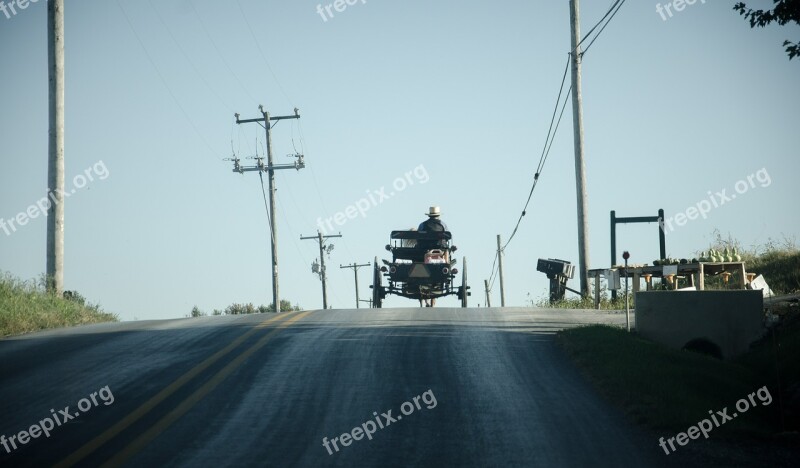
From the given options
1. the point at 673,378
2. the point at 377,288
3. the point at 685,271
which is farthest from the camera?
the point at 377,288

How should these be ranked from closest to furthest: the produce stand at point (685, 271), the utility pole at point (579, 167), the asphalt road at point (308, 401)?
the asphalt road at point (308, 401), the produce stand at point (685, 271), the utility pole at point (579, 167)

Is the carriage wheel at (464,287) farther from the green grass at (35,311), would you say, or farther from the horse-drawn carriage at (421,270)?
the green grass at (35,311)

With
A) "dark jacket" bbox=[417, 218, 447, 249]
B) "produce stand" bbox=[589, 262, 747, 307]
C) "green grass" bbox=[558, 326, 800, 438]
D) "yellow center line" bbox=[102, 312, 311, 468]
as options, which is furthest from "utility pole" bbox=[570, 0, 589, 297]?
"yellow center line" bbox=[102, 312, 311, 468]

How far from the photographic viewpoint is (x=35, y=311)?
1806cm

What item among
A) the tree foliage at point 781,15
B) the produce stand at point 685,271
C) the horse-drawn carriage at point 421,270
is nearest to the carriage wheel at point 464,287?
the horse-drawn carriage at point 421,270

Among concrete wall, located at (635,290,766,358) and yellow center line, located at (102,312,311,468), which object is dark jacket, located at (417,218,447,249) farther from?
concrete wall, located at (635,290,766,358)

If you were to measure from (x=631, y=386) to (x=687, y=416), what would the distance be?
1.18 metres

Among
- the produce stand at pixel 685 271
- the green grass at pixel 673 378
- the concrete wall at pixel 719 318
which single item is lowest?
the green grass at pixel 673 378

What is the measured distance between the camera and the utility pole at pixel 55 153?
787 inches

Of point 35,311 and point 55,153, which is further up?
point 55,153

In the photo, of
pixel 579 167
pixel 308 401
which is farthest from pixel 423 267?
pixel 308 401

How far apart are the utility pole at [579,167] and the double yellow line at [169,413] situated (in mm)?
10050

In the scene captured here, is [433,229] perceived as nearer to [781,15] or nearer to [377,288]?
[377,288]

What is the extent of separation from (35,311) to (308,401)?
1046 centimetres
